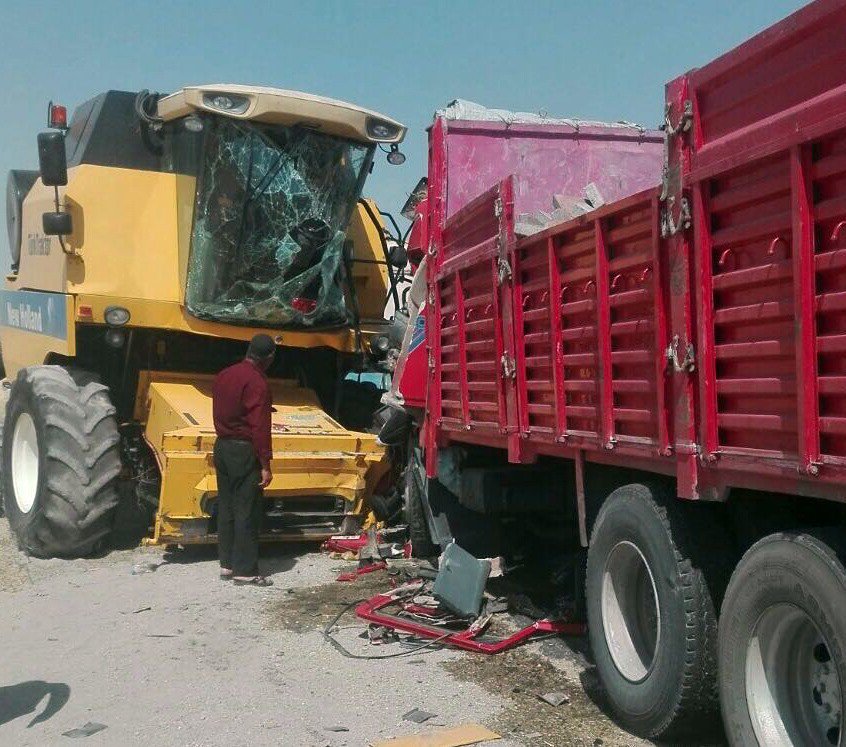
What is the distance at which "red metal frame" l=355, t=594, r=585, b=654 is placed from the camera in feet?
18.2

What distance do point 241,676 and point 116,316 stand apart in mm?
3926

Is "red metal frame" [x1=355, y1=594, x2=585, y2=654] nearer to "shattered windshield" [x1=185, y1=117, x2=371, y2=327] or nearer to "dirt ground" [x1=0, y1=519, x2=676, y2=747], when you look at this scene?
"dirt ground" [x1=0, y1=519, x2=676, y2=747]

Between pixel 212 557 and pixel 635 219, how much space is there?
5.12 m

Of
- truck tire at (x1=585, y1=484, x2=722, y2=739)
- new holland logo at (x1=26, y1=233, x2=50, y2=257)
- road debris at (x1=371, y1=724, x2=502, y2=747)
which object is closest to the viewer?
truck tire at (x1=585, y1=484, x2=722, y2=739)

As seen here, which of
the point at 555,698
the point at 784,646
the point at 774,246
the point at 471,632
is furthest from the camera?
the point at 471,632

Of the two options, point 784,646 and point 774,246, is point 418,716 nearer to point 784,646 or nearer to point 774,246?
point 784,646

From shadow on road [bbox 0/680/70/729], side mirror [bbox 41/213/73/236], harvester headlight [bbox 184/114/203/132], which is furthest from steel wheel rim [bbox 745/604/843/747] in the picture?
side mirror [bbox 41/213/73/236]

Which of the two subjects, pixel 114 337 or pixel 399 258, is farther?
pixel 399 258

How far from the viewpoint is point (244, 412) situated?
24.8 ft

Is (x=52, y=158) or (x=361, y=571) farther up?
(x=52, y=158)

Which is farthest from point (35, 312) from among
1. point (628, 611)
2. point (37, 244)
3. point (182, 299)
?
point (628, 611)

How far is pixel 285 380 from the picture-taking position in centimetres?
968

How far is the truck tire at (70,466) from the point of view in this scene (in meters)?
8.09

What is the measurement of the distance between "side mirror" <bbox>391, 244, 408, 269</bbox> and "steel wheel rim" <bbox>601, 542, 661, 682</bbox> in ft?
16.4
